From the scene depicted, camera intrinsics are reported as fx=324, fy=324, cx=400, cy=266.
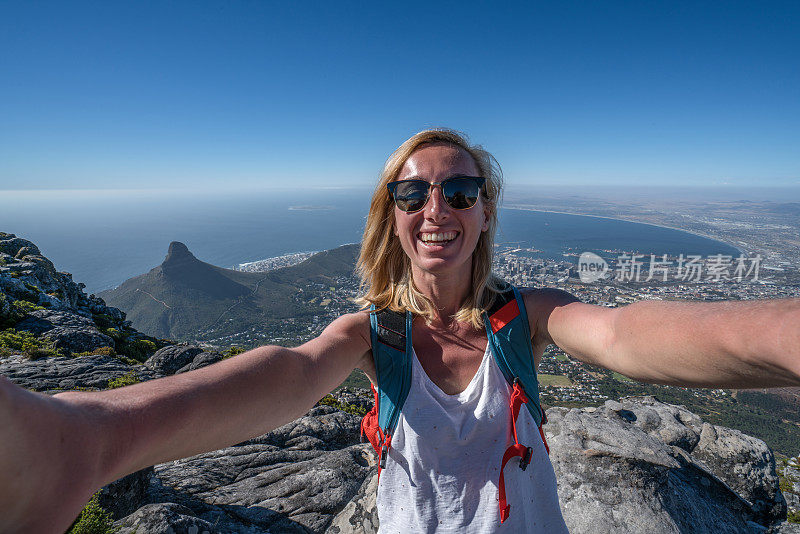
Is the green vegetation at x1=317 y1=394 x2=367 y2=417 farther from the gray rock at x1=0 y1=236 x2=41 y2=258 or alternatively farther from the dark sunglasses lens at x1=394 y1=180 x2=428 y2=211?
the gray rock at x1=0 y1=236 x2=41 y2=258

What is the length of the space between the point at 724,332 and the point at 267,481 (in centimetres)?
624

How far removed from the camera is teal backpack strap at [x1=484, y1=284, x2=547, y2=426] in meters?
1.99

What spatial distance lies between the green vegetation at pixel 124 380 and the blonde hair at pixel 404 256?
955cm

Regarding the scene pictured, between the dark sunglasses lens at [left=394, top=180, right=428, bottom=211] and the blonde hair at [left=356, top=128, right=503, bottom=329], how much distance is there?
18 centimetres

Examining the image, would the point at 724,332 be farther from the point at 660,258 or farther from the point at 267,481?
the point at 660,258

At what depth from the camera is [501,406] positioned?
6.34 ft

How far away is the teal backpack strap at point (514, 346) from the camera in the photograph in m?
1.99

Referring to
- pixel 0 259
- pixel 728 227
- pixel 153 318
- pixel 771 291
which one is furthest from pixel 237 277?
pixel 728 227

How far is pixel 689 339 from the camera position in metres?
1.45

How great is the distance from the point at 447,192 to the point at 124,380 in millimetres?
11541

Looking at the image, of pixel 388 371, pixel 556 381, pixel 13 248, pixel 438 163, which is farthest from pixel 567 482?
pixel 13 248

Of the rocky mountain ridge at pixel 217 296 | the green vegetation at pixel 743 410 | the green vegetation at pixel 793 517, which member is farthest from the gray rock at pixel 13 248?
the green vegetation at pixel 743 410

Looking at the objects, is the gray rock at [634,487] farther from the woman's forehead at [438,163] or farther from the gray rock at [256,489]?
the woman's forehead at [438,163]

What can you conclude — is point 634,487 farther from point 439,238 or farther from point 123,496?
point 123,496
